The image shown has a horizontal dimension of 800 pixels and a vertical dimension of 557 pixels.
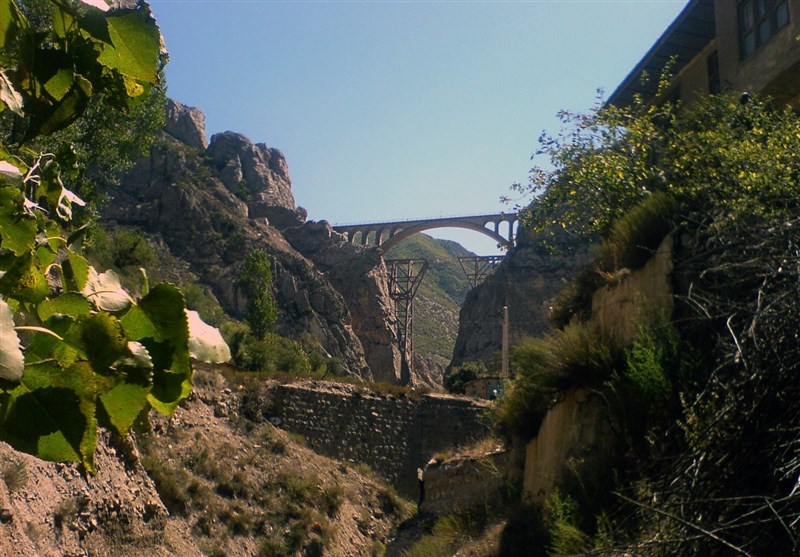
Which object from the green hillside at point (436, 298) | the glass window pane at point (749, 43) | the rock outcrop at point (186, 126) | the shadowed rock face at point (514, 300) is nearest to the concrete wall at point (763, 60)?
the glass window pane at point (749, 43)

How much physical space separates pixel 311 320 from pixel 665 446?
3793cm

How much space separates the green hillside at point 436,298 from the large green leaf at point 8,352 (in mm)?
53503

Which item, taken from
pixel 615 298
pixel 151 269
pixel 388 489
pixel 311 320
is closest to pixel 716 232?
pixel 615 298

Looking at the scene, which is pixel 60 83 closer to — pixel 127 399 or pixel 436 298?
pixel 127 399

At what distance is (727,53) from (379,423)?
13.7m

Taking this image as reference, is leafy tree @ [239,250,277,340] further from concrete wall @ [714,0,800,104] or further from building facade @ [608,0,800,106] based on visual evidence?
concrete wall @ [714,0,800,104]

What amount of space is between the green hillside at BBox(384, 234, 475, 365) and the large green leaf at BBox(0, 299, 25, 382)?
176 feet

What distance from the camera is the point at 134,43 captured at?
1.70m

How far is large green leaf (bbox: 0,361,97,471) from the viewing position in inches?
55.7

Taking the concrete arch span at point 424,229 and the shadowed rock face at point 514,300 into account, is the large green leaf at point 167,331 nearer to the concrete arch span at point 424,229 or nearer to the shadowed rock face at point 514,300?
the shadowed rock face at point 514,300

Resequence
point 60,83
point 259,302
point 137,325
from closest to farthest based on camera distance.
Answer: point 137,325 → point 60,83 → point 259,302

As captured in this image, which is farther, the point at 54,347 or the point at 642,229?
the point at 642,229

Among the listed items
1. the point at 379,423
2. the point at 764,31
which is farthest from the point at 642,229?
the point at 379,423

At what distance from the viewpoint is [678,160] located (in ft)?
28.8
